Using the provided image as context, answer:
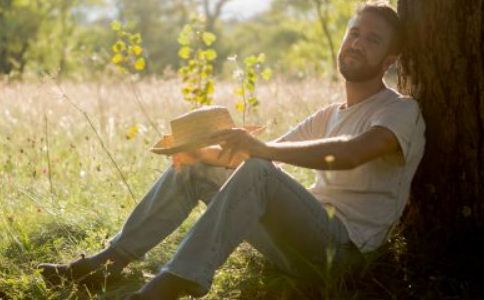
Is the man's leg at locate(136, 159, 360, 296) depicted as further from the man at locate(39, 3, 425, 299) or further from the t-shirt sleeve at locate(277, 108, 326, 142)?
the t-shirt sleeve at locate(277, 108, 326, 142)

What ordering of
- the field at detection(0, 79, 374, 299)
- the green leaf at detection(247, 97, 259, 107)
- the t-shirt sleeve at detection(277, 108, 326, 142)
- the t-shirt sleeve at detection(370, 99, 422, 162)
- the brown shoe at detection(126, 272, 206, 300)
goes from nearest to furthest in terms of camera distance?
the brown shoe at detection(126, 272, 206, 300), the t-shirt sleeve at detection(370, 99, 422, 162), the field at detection(0, 79, 374, 299), the t-shirt sleeve at detection(277, 108, 326, 142), the green leaf at detection(247, 97, 259, 107)

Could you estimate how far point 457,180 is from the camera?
3695mm

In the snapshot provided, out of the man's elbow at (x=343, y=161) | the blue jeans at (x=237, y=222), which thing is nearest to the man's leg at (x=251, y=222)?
A: the blue jeans at (x=237, y=222)

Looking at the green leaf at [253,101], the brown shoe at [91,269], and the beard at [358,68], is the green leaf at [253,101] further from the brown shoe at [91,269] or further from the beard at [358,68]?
the brown shoe at [91,269]

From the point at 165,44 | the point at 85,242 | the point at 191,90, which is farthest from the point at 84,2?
the point at 85,242

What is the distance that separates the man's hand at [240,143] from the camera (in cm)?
324

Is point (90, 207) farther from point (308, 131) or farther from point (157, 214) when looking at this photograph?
point (308, 131)

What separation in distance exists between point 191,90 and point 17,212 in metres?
2.34

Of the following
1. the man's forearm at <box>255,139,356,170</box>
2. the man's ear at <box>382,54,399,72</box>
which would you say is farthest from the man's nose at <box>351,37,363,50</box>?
the man's forearm at <box>255,139,356,170</box>

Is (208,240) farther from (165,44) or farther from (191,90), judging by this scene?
(165,44)

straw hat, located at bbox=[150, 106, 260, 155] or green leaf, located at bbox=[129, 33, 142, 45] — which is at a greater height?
green leaf, located at bbox=[129, 33, 142, 45]

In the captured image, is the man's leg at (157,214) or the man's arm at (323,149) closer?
the man's arm at (323,149)

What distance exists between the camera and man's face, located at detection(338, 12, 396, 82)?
360cm

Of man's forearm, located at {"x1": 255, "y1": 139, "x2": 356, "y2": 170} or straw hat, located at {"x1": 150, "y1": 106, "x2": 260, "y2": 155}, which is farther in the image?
straw hat, located at {"x1": 150, "y1": 106, "x2": 260, "y2": 155}
